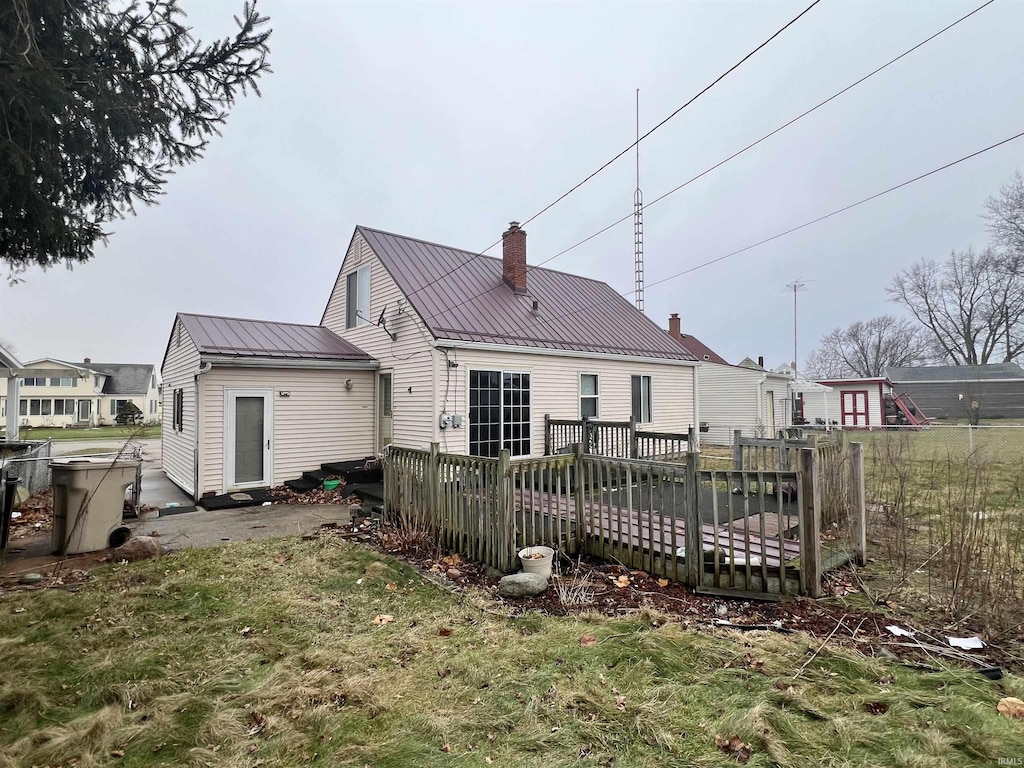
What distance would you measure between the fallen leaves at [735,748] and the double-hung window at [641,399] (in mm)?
11657

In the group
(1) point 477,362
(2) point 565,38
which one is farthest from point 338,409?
(2) point 565,38

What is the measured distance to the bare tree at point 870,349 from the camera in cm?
4581

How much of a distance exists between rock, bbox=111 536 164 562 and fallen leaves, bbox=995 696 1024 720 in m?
7.97

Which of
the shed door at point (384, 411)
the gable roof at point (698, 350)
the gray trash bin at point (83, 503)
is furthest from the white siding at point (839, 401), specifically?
the gray trash bin at point (83, 503)

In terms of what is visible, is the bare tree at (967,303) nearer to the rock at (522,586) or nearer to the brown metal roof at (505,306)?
the brown metal roof at (505,306)

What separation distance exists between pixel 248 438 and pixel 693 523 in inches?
353

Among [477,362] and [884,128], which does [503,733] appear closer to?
[477,362]

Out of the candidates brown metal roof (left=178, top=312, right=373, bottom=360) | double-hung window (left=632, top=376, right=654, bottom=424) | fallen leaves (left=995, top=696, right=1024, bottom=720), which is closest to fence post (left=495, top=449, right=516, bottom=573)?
fallen leaves (left=995, top=696, right=1024, bottom=720)

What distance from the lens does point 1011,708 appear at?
8.57 ft

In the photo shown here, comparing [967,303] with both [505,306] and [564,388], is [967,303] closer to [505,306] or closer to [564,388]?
[564,388]

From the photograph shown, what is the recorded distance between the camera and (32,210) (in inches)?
169

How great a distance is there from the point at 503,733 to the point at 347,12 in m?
11.0

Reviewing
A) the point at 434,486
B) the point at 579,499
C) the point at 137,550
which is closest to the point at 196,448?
the point at 137,550

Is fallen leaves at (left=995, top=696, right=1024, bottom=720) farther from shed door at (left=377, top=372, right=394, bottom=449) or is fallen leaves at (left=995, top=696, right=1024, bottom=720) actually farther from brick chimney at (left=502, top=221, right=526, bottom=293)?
brick chimney at (left=502, top=221, right=526, bottom=293)
